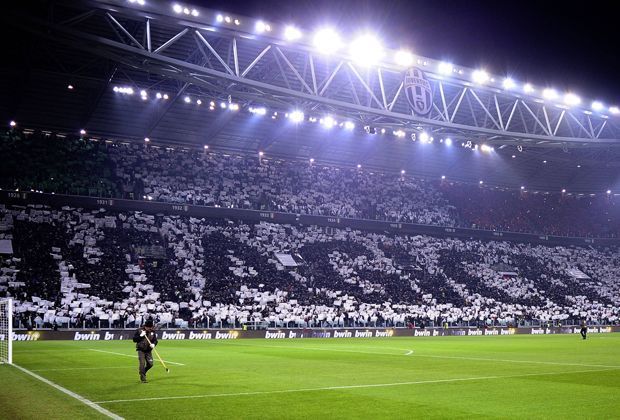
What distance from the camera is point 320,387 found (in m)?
14.8

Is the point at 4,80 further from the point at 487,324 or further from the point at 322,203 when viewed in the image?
the point at 487,324

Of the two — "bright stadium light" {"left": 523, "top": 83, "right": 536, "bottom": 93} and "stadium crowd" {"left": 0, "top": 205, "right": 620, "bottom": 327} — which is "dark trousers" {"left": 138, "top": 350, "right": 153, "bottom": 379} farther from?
"bright stadium light" {"left": 523, "top": 83, "right": 536, "bottom": 93}

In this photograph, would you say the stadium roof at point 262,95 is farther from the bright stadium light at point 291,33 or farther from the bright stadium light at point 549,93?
the bright stadium light at point 291,33

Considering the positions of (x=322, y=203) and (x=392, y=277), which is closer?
(x=392, y=277)

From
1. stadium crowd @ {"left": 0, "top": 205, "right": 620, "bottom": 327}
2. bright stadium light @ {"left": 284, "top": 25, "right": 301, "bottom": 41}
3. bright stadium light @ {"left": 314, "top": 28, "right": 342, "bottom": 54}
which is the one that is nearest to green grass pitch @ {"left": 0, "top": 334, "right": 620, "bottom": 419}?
stadium crowd @ {"left": 0, "top": 205, "right": 620, "bottom": 327}

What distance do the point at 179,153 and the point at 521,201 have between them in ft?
141

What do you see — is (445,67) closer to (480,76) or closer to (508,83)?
(480,76)

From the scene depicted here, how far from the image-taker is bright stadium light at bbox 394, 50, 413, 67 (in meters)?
41.1

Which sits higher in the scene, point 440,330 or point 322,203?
point 322,203

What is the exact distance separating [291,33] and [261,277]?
777 inches

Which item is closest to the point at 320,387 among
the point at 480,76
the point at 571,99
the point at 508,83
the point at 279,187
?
the point at 480,76

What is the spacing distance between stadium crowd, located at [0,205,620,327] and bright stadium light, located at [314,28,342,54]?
18.6 m

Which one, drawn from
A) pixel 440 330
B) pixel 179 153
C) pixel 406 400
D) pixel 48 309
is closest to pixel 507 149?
pixel 440 330

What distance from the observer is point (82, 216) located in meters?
47.5
